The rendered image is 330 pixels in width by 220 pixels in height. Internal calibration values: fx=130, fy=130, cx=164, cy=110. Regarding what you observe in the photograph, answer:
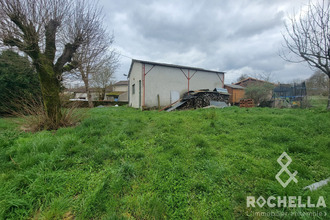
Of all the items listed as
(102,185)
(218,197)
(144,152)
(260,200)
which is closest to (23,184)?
(102,185)

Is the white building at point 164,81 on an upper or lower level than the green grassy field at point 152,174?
upper

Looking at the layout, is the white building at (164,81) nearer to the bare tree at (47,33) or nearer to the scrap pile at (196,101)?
the scrap pile at (196,101)

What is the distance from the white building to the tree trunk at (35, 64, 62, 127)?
21.1 ft

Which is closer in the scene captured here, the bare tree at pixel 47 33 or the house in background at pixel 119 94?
the bare tree at pixel 47 33

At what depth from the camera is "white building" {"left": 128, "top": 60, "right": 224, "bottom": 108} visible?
35.2 feet

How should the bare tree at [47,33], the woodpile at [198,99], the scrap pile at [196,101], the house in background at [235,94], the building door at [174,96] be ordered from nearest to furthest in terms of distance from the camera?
the bare tree at [47,33]
the scrap pile at [196,101]
the woodpile at [198,99]
the building door at [174,96]
the house in background at [235,94]

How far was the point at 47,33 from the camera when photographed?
13.5ft

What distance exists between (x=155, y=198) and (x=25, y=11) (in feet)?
19.1

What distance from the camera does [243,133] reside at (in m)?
3.83

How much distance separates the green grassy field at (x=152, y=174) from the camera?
1.58 metres

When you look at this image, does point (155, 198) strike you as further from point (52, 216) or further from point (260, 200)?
point (260, 200)

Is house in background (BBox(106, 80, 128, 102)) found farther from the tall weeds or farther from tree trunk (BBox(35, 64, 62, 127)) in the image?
tree trunk (BBox(35, 64, 62, 127))

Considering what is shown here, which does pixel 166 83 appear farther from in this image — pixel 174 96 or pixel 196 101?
pixel 196 101

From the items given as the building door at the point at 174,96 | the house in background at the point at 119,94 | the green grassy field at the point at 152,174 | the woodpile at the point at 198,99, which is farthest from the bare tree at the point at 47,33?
the house in background at the point at 119,94
